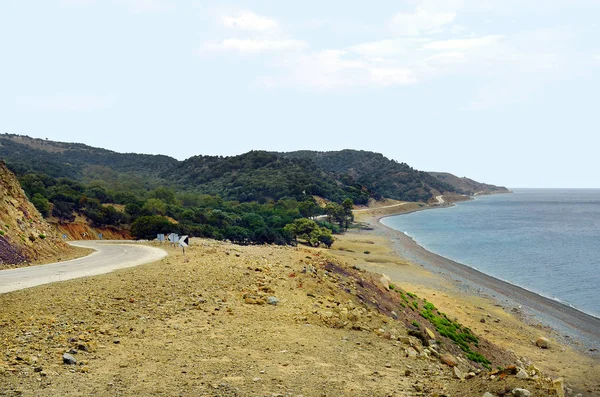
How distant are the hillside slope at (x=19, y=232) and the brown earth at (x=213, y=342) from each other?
26.8ft

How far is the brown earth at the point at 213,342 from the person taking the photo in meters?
9.17

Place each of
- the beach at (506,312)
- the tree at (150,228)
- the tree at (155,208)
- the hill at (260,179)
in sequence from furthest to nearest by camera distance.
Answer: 1. the hill at (260,179)
2. the tree at (155,208)
3. the tree at (150,228)
4. the beach at (506,312)

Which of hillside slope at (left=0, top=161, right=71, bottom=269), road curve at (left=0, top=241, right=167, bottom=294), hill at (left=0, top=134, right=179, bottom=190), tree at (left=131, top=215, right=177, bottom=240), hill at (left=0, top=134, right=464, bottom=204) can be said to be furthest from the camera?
hill at (left=0, top=134, right=464, bottom=204)

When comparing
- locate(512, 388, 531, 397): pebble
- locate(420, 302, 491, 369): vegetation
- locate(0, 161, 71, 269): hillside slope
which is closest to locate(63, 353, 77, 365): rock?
locate(512, 388, 531, 397): pebble

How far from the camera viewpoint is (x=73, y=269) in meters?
20.6

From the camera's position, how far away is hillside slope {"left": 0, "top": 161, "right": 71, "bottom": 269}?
75.5 feet

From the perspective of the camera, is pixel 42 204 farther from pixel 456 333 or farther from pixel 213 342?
pixel 213 342

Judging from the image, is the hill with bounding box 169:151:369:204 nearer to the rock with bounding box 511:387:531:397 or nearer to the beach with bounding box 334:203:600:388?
the beach with bounding box 334:203:600:388

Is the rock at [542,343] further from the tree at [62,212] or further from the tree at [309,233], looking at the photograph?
the tree at [62,212]

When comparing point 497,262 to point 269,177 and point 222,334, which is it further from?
point 269,177

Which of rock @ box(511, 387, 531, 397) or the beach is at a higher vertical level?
rock @ box(511, 387, 531, 397)

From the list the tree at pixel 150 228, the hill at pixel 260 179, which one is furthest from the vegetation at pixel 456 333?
the hill at pixel 260 179

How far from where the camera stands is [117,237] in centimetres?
5434

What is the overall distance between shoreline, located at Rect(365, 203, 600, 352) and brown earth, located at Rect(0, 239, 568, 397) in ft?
52.7
